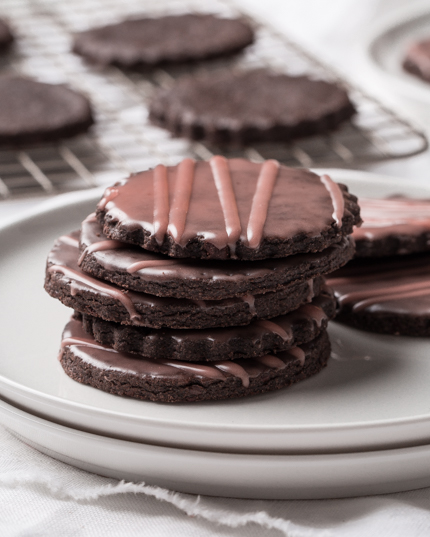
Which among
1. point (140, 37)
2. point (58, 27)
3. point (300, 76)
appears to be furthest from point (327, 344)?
point (58, 27)

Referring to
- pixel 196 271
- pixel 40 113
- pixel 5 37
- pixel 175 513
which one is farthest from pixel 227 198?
pixel 5 37

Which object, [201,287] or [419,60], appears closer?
[201,287]

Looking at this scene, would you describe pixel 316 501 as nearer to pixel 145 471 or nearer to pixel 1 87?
pixel 145 471

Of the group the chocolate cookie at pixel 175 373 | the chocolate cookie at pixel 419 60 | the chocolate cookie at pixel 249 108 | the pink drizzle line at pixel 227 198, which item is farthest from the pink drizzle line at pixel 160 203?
the chocolate cookie at pixel 419 60

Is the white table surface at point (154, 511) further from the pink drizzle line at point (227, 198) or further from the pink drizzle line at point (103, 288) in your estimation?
the pink drizzle line at point (227, 198)

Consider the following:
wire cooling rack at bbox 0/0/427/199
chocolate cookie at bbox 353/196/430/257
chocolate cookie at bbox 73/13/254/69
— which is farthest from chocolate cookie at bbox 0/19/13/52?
chocolate cookie at bbox 353/196/430/257

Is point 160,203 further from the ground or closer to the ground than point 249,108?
further from the ground

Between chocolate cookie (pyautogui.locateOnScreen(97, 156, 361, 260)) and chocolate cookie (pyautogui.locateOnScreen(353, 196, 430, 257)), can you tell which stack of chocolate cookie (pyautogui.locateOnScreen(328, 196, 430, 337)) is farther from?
chocolate cookie (pyautogui.locateOnScreen(97, 156, 361, 260))

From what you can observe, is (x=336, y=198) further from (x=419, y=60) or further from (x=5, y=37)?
(x=5, y=37)
